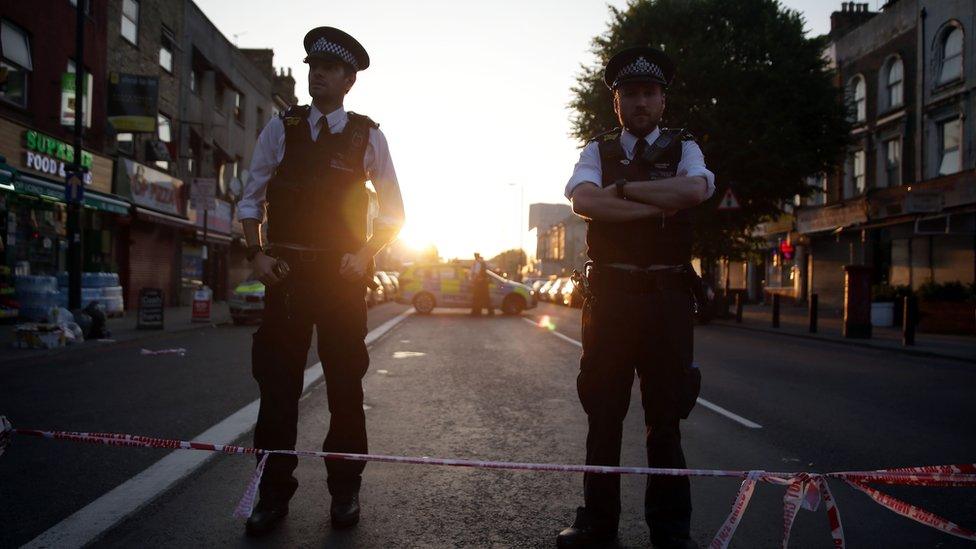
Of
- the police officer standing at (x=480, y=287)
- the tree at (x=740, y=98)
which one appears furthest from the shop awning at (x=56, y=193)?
the tree at (x=740, y=98)

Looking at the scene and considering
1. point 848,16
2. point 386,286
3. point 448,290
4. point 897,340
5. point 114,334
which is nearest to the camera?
point 114,334

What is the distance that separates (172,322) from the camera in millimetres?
16547

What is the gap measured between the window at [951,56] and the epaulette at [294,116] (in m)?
23.9

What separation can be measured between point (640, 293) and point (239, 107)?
3294 centimetres

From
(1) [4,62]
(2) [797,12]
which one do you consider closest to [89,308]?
(1) [4,62]

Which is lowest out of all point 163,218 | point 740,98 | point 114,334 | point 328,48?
point 114,334

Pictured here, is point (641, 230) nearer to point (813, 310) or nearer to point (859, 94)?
point (813, 310)

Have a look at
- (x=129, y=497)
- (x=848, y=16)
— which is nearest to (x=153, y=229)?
(x=129, y=497)

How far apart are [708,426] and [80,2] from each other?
12.4 meters

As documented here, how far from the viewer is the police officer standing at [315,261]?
312 cm

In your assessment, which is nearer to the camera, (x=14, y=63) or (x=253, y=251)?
(x=253, y=251)

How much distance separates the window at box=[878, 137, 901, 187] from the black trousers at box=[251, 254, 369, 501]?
26.0 meters

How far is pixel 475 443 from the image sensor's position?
16.0 ft

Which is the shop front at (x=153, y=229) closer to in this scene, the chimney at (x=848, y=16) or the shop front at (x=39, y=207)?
the shop front at (x=39, y=207)
